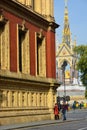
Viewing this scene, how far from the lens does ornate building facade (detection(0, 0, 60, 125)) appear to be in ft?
125

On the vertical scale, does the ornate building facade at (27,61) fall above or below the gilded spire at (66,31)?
below

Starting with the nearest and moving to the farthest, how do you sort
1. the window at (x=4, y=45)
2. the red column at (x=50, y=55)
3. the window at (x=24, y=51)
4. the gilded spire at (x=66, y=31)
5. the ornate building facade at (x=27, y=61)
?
the ornate building facade at (x=27, y=61), the window at (x=4, y=45), the window at (x=24, y=51), the red column at (x=50, y=55), the gilded spire at (x=66, y=31)

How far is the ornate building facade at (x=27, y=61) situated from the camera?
125 ft

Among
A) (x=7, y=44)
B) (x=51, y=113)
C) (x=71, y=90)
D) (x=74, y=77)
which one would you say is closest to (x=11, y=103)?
(x=7, y=44)

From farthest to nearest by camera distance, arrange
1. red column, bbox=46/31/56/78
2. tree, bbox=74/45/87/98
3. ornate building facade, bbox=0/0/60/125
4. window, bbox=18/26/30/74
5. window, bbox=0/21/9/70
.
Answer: tree, bbox=74/45/87/98 → red column, bbox=46/31/56/78 → window, bbox=18/26/30/74 → window, bbox=0/21/9/70 → ornate building facade, bbox=0/0/60/125

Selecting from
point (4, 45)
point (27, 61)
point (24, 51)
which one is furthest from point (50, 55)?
point (4, 45)

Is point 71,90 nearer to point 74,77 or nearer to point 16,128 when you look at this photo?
point 74,77

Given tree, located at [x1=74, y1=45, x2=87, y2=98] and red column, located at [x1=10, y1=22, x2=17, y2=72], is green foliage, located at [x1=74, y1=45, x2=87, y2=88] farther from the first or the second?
red column, located at [x1=10, y1=22, x2=17, y2=72]

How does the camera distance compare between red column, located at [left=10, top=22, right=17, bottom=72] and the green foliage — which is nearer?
red column, located at [left=10, top=22, right=17, bottom=72]

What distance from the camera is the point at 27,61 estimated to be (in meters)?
42.8

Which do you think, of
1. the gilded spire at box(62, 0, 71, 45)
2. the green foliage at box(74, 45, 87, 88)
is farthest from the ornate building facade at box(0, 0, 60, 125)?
the gilded spire at box(62, 0, 71, 45)

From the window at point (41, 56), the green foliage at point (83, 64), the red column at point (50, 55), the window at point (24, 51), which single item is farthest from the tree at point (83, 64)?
the window at point (24, 51)

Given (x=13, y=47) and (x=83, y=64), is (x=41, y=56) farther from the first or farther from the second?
(x=83, y=64)

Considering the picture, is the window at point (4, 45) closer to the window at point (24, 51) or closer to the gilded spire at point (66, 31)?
the window at point (24, 51)
